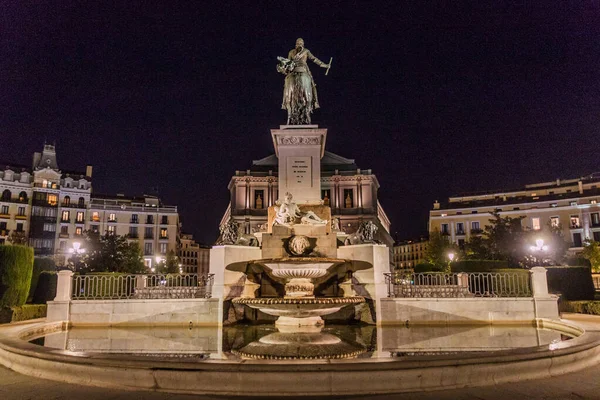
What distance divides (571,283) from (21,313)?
24575 millimetres

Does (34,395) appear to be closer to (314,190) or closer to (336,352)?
(336,352)

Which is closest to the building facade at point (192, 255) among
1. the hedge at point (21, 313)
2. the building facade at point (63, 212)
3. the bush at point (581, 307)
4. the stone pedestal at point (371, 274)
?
the building facade at point (63, 212)

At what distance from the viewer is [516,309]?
53.5ft

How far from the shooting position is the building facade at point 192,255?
13638 cm

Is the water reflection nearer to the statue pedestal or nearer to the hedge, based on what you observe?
the hedge

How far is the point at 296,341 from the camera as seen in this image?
35.1ft

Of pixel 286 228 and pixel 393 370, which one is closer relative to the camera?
pixel 393 370

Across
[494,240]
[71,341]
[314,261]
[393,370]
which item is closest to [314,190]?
[314,261]

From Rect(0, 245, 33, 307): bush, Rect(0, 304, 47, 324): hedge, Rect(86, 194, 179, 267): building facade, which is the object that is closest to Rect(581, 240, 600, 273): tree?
Rect(0, 304, 47, 324): hedge

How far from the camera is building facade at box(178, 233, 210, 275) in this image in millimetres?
136375

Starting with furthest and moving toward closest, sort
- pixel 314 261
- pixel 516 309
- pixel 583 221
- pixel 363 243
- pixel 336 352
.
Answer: pixel 583 221, pixel 363 243, pixel 516 309, pixel 314 261, pixel 336 352

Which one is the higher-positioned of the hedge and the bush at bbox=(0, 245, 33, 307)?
the bush at bbox=(0, 245, 33, 307)

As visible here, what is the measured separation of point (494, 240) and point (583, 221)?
4531 cm

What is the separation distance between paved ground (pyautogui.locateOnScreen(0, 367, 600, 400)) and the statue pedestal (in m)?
15.3
